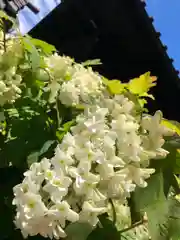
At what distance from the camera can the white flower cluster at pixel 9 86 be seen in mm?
742

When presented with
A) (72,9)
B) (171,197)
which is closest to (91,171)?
(171,197)

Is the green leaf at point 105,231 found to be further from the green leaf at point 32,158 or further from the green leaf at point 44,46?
the green leaf at point 44,46

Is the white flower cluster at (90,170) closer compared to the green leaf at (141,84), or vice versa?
the white flower cluster at (90,170)

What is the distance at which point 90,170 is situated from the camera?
2.31ft

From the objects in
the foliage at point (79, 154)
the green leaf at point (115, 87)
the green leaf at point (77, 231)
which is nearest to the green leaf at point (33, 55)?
the foliage at point (79, 154)

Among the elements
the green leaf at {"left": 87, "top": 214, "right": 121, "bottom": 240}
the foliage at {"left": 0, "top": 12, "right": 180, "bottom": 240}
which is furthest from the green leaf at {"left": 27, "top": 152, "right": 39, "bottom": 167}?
the green leaf at {"left": 87, "top": 214, "right": 121, "bottom": 240}

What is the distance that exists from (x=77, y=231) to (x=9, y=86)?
0.21 m

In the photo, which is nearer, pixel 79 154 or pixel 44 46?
pixel 79 154

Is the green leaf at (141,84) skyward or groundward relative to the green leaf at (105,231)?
skyward

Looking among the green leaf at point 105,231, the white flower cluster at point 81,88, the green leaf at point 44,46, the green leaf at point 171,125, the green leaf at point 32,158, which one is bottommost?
the green leaf at point 105,231

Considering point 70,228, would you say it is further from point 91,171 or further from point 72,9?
point 72,9

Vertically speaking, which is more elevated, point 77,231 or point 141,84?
point 141,84

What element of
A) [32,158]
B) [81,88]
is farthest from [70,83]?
[32,158]

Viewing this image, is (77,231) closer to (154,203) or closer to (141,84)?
(154,203)
